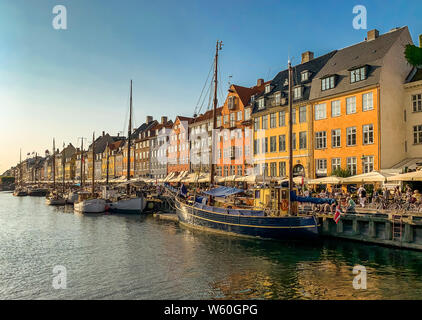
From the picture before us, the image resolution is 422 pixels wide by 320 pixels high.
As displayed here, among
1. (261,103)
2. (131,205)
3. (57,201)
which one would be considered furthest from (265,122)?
(57,201)

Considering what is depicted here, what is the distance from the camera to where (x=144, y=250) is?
80.4 feet

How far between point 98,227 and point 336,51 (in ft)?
116

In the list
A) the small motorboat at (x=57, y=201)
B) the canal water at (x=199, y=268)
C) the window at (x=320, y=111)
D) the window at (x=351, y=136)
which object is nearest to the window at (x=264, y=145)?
the window at (x=320, y=111)

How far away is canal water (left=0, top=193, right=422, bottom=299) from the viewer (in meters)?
15.3

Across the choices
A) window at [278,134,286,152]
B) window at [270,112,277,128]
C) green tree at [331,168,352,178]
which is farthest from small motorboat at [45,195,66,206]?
green tree at [331,168,352,178]

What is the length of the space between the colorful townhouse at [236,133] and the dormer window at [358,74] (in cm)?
1709

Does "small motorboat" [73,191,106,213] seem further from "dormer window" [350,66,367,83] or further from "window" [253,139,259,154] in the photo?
"dormer window" [350,66,367,83]

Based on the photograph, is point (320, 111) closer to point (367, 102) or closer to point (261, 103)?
point (367, 102)

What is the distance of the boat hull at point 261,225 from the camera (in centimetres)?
2462

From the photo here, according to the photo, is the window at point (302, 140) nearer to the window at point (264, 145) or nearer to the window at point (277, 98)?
the window at point (277, 98)

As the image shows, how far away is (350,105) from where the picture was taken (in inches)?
1512

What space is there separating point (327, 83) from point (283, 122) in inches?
314
